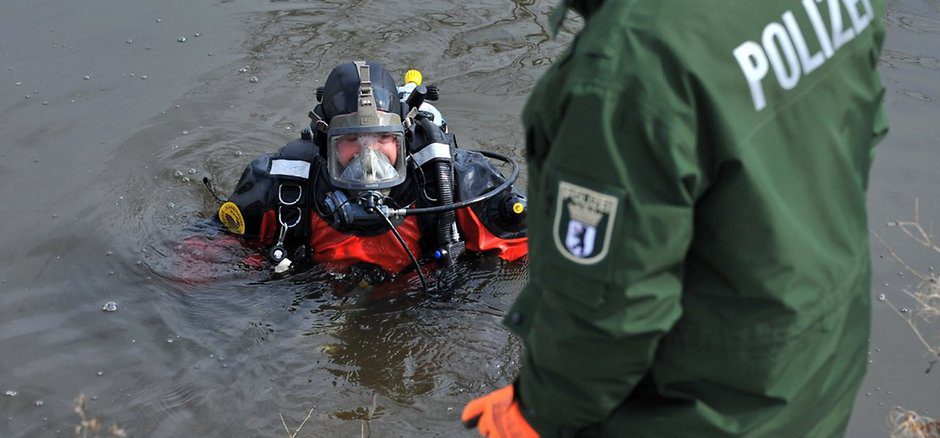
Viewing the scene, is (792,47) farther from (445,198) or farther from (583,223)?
(445,198)

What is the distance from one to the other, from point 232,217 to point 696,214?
3299 mm

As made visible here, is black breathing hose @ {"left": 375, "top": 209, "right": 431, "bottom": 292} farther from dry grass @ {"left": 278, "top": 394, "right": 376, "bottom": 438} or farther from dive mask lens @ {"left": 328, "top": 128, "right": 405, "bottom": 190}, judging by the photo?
dry grass @ {"left": 278, "top": 394, "right": 376, "bottom": 438}

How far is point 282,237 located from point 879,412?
8.67ft

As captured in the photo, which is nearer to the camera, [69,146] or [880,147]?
[880,147]

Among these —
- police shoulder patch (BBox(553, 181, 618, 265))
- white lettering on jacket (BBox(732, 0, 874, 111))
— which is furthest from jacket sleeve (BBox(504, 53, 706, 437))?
white lettering on jacket (BBox(732, 0, 874, 111))

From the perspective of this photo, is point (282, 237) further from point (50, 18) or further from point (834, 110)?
point (50, 18)

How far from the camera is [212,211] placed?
522 centimetres

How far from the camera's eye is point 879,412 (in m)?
3.46

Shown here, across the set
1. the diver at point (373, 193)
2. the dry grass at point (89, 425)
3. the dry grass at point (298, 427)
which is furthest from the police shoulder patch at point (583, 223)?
the diver at point (373, 193)

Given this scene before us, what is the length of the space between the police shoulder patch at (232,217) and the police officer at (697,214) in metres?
2.96

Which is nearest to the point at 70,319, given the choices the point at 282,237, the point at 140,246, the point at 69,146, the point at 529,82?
the point at 140,246

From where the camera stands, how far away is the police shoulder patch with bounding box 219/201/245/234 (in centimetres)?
426

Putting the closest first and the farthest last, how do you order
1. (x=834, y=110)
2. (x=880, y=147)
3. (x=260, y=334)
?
(x=834, y=110), (x=260, y=334), (x=880, y=147)

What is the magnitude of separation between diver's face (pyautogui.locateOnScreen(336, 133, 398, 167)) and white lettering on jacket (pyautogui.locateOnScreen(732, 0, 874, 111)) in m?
2.64
